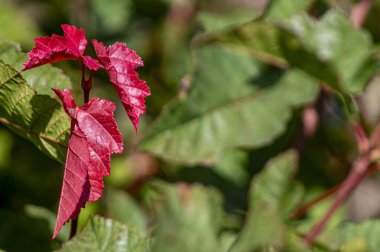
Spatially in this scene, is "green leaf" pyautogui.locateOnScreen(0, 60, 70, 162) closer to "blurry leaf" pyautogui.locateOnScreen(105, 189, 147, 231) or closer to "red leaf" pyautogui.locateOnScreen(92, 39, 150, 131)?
"red leaf" pyautogui.locateOnScreen(92, 39, 150, 131)

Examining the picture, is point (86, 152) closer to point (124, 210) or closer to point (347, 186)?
point (124, 210)

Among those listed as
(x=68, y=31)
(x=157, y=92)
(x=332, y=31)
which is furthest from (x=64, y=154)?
(x=157, y=92)

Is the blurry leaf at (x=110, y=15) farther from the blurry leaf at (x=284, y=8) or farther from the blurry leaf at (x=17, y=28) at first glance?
the blurry leaf at (x=284, y=8)

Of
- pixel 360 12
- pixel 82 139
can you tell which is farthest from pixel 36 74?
pixel 360 12

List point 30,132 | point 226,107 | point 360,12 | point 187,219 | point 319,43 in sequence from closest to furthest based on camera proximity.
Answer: point 30,132
point 187,219
point 319,43
point 226,107
point 360,12

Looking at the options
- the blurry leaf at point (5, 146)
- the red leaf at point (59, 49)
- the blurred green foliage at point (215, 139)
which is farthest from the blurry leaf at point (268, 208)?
the blurry leaf at point (5, 146)

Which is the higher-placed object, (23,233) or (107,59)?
(107,59)

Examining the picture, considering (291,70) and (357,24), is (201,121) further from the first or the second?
(357,24)
